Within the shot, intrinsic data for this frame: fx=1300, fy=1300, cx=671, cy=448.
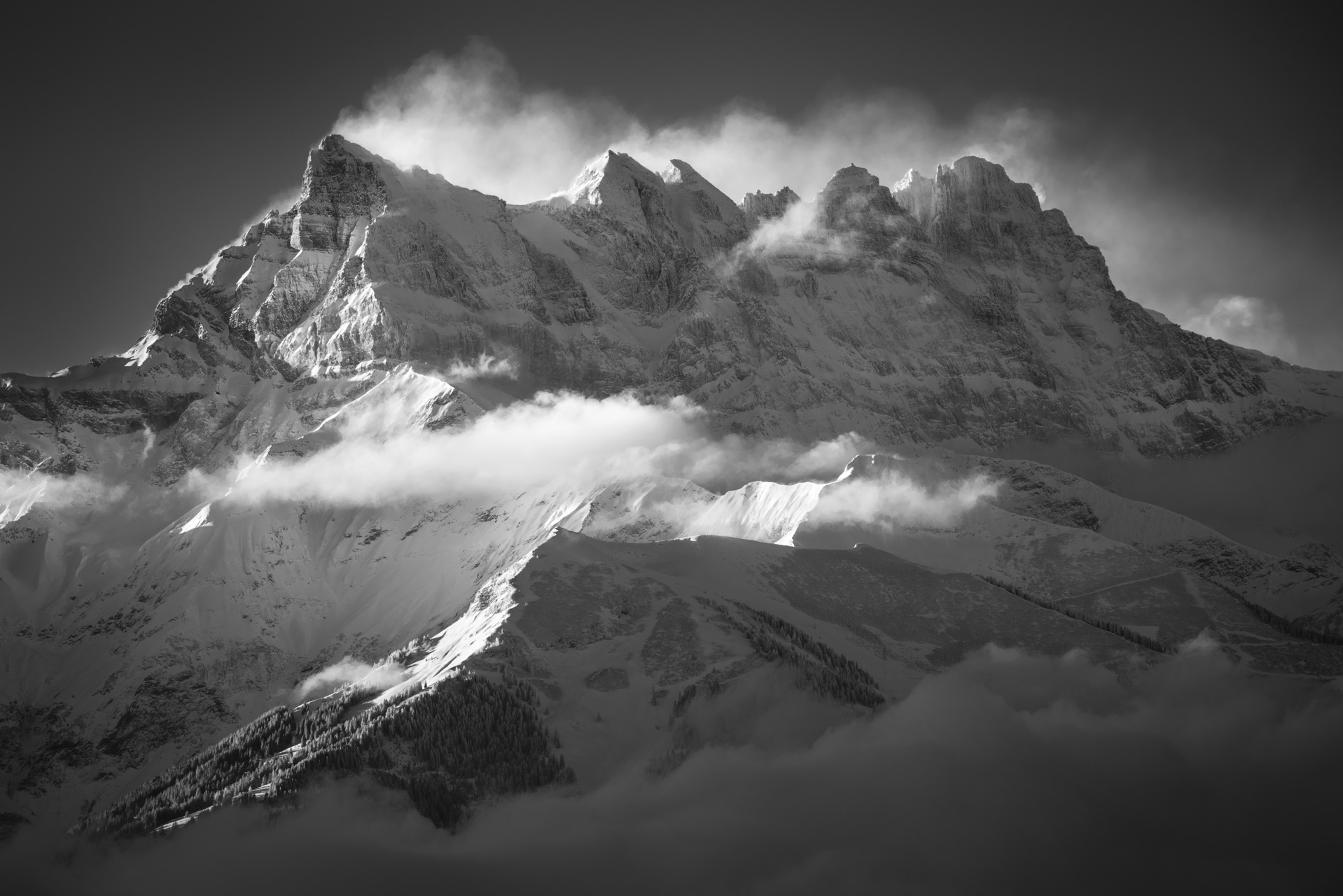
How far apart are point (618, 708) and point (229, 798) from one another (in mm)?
49357

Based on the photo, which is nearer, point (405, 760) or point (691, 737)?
point (405, 760)

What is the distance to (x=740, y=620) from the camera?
19525cm

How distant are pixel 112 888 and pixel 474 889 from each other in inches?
1688

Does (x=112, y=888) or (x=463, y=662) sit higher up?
(x=463, y=662)

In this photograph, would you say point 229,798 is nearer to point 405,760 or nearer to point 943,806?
point 405,760

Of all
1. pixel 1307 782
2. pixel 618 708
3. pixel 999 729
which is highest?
pixel 618 708

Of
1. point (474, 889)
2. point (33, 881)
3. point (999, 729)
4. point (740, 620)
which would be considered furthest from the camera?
point (740, 620)

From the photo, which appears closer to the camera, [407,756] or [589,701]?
[407,756]

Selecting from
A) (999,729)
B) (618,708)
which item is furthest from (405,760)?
(999,729)

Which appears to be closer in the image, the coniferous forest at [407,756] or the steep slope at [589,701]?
the coniferous forest at [407,756]

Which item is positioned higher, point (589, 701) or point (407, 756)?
point (589, 701)

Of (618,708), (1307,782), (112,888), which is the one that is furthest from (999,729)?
(112,888)

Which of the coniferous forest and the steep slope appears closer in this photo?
the coniferous forest

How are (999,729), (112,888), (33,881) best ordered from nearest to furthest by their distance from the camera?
(112,888) → (33,881) → (999,729)
